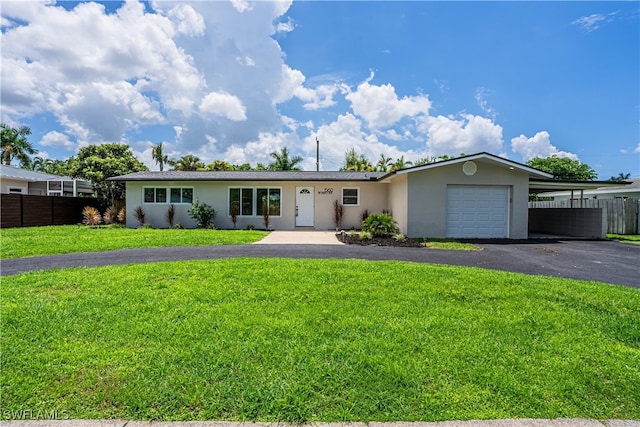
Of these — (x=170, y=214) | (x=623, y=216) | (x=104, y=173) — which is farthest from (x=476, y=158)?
(x=104, y=173)

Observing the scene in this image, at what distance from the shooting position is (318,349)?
3.13 meters

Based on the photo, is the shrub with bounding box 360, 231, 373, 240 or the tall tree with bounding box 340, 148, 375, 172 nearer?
the shrub with bounding box 360, 231, 373, 240

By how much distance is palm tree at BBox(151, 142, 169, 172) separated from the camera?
3800cm

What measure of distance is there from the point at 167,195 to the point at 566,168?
41.2m

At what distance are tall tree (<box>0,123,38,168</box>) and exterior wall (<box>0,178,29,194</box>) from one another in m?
17.2

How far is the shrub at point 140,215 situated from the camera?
16562mm

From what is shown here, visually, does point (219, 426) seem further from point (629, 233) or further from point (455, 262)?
point (629, 233)

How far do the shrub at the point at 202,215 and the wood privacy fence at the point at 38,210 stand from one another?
8.30 m

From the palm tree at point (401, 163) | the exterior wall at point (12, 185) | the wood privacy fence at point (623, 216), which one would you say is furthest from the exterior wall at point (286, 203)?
the palm tree at point (401, 163)

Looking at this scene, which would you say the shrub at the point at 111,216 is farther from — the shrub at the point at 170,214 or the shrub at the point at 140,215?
the shrub at the point at 170,214

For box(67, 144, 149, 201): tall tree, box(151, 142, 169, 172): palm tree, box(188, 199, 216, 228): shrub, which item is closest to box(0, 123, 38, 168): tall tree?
box(151, 142, 169, 172): palm tree

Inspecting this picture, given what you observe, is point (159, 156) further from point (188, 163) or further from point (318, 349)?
point (318, 349)

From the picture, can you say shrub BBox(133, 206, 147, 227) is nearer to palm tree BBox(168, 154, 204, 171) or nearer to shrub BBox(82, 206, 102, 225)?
shrub BBox(82, 206, 102, 225)

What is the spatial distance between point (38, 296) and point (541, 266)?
989cm
